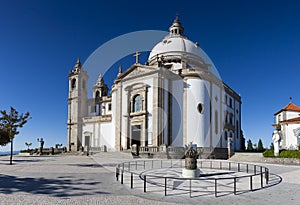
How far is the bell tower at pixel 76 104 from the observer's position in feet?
138

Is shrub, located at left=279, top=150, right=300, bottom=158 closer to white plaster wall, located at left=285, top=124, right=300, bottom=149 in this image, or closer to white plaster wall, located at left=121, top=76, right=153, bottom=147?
white plaster wall, located at left=285, top=124, right=300, bottom=149

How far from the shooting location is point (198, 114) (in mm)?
31266

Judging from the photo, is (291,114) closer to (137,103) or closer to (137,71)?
(137,103)

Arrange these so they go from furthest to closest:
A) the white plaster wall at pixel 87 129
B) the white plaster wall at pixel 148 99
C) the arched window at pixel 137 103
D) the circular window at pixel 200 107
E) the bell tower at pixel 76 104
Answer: the bell tower at pixel 76 104 < the white plaster wall at pixel 87 129 < the arched window at pixel 137 103 < the white plaster wall at pixel 148 99 < the circular window at pixel 200 107

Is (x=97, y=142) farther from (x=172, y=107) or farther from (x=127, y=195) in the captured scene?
(x=127, y=195)

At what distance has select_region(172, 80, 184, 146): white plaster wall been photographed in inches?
1224

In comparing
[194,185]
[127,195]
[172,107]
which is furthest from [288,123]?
[127,195]

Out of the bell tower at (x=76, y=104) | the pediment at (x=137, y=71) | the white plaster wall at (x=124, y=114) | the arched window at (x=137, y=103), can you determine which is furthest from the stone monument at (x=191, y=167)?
the bell tower at (x=76, y=104)

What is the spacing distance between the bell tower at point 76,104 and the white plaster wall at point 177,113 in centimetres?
1895

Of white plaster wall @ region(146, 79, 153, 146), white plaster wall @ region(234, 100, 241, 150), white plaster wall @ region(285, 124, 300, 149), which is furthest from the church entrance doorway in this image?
white plaster wall @ region(285, 124, 300, 149)

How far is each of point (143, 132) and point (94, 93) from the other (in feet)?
85.3

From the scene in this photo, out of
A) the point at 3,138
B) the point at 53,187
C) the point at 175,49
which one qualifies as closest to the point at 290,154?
the point at 53,187

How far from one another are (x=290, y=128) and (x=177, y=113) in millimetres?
16259

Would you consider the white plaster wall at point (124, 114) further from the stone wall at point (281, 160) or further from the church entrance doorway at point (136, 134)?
the stone wall at point (281, 160)
